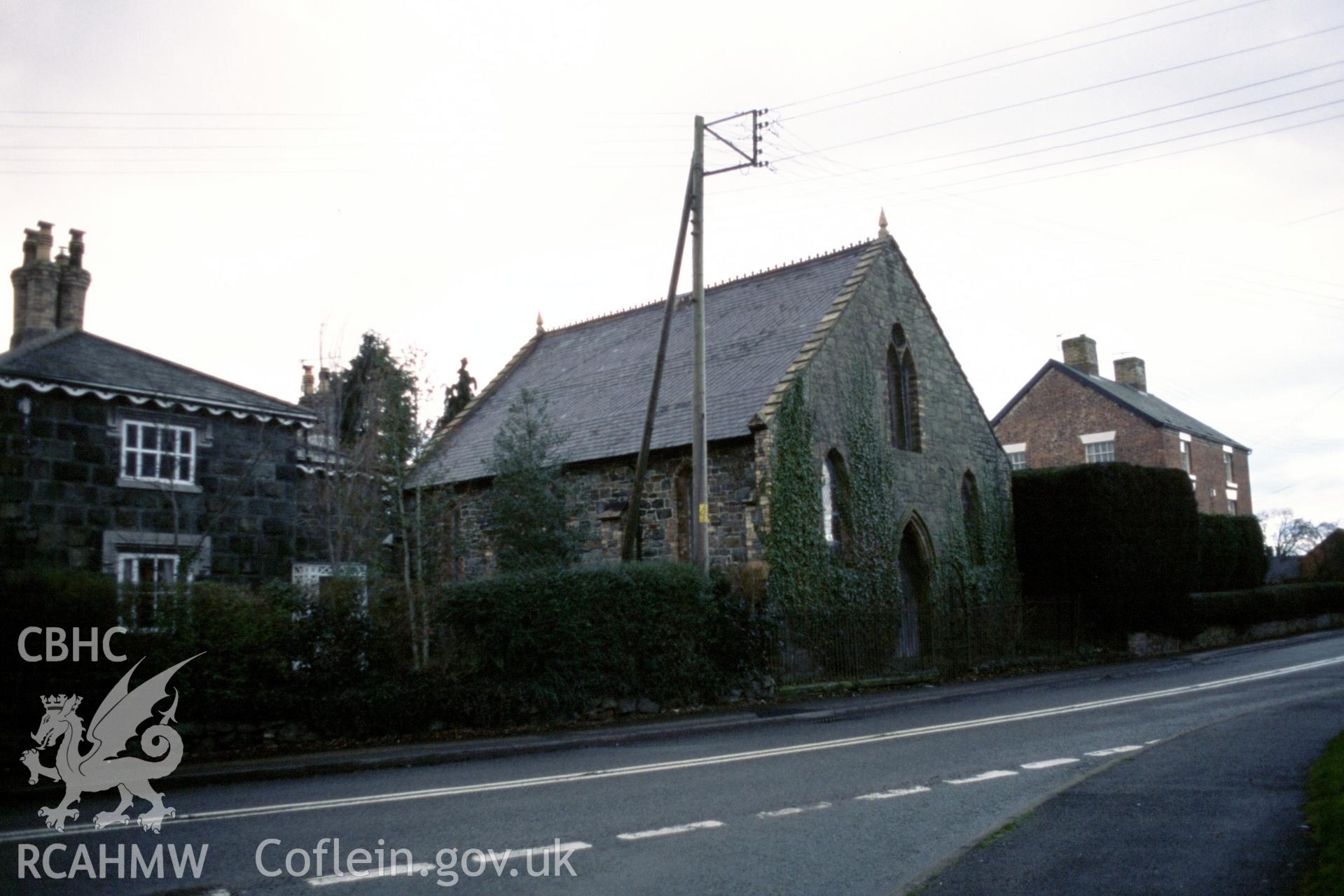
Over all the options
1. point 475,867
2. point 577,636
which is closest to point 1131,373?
point 577,636

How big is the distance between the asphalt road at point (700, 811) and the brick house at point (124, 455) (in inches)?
273

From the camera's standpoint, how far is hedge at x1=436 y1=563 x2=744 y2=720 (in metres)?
14.8

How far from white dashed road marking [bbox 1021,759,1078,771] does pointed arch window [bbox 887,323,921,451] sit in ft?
50.6

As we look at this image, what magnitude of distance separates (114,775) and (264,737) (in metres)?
2.39

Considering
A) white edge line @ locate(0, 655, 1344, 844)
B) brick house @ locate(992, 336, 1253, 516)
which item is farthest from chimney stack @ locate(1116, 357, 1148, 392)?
white edge line @ locate(0, 655, 1344, 844)

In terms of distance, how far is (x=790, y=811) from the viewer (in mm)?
8109

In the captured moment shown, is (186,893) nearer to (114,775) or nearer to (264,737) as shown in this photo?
(114,775)

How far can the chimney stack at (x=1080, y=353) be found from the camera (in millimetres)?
46281

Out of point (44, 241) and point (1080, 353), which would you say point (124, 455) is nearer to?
point (44, 241)

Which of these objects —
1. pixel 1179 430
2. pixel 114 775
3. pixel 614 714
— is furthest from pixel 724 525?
pixel 1179 430

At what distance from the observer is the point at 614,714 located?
15.8 m

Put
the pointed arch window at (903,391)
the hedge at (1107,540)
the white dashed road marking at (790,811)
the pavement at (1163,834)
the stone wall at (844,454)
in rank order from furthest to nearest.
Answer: the hedge at (1107,540)
the pointed arch window at (903,391)
the stone wall at (844,454)
the white dashed road marking at (790,811)
the pavement at (1163,834)

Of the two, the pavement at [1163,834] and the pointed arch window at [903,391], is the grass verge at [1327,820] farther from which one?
the pointed arch window at [903,391]

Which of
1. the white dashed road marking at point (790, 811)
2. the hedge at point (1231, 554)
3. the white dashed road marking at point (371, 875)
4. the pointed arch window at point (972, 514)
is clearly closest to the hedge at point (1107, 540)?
the pointed arch window at point (972, 514)
